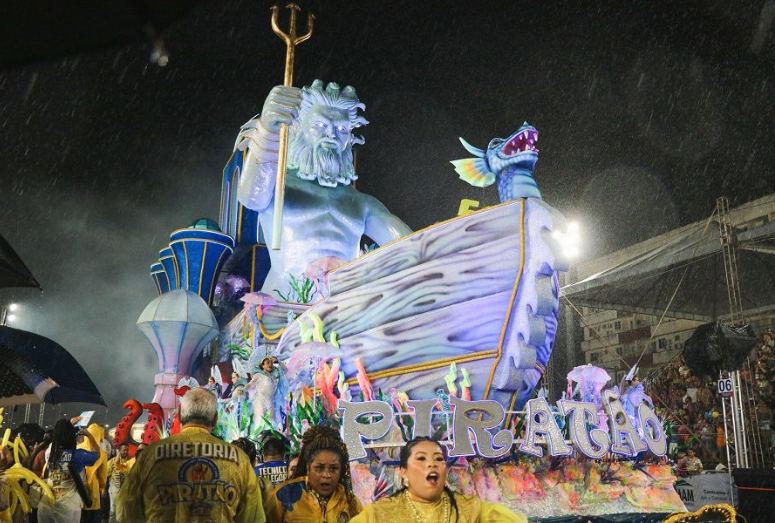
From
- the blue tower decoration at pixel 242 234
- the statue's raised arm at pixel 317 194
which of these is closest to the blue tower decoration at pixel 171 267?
the blue tower decoration at pixel 242 234

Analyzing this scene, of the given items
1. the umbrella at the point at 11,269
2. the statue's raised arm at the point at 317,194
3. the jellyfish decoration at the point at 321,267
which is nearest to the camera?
the umbrella at the point at 11,269

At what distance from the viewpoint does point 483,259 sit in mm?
11188

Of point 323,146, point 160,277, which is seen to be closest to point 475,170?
point 323,146

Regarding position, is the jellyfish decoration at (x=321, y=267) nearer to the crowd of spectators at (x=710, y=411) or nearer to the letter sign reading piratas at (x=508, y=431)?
the letter sign reading piratas at (x=508, y=431)

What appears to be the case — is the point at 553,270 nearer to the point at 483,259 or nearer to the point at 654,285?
the point at 483,259

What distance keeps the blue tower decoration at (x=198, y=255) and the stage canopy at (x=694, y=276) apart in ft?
36.7

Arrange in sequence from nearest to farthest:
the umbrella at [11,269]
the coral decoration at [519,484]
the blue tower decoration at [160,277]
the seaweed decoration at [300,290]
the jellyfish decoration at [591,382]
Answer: the umbrella at [11,269] < the coral decoration at [519,484] < the jellyfish decoration at [591,382] < the seaweed decoration at [300,290] < the blue tower decoration at [160,277]

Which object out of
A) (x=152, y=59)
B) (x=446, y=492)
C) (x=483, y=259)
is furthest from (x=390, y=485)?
(x=152, y=59)

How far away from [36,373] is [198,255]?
12283mm

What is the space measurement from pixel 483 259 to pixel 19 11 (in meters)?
9.67

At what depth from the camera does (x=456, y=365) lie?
1126cm

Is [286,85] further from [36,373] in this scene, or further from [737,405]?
A: [737,405]

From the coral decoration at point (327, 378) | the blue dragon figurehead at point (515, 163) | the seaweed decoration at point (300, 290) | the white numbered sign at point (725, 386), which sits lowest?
the white numbered sign at point (725, 386)

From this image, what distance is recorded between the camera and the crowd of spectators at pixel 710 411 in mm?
13961
